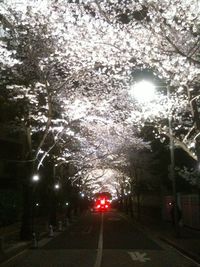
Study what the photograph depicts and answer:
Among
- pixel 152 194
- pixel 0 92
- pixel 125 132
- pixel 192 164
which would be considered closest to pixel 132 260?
pixel 0 92

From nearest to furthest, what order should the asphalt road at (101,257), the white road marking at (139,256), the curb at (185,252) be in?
the asphalt road at (101,257), the curb at (185,252), the white road marking at (139,256)

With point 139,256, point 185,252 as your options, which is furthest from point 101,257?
point 185,252

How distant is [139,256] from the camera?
17359mm

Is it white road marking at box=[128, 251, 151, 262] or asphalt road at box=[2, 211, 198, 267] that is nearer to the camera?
asphalt road at box=[2, 211, 198, 267]

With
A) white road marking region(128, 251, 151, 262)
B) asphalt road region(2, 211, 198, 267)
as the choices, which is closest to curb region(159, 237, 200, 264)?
asphalt road region(2, 211, 198, 267)

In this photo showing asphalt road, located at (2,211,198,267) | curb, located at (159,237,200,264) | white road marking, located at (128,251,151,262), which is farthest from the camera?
white road marking, located at (128,251,151,262)

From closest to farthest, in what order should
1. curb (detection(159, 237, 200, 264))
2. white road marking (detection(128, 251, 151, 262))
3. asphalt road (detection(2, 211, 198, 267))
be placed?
asphalt road (detection(2, 211, 198, 267)) → curb (detection(159, 237, 200, 264)) → white road marking (detection(128, 251, 151, 262))

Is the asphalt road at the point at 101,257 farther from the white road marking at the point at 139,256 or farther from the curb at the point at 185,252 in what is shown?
the curb at the point at 185,252

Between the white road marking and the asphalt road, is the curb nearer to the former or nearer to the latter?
the asphalt road

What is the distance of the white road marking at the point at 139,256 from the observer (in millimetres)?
16438

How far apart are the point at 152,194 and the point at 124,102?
38.2m

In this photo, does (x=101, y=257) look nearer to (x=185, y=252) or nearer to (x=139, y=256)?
(x=139, y=256)

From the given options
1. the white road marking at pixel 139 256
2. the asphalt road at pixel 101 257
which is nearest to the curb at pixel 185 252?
the asphalt road at pixel 101 257

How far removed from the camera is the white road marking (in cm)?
1644
